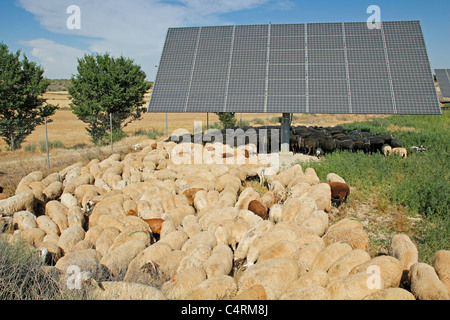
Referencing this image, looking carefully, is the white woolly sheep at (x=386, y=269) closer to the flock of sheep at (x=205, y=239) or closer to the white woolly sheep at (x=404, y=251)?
the flock of sheep at (x=205, y=239)

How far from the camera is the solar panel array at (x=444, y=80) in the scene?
3534 centimetres

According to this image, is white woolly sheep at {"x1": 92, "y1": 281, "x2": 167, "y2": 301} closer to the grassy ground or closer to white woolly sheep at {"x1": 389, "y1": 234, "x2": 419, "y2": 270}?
white woolly sheep at {"x1": 389, "y1": 234, "x2": 419, "y2": 270}

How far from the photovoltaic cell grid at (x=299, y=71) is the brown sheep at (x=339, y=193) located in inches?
164

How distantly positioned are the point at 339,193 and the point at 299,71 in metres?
6.49

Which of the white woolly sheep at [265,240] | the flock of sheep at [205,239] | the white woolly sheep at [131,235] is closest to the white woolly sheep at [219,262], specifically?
the flock of sheep at [205,239]

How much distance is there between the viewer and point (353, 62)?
13734 millimetres

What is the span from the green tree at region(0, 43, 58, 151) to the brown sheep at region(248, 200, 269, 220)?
12.2m

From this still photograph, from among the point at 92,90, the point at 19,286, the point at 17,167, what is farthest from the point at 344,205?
the point at 92,90

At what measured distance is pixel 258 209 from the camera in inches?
310

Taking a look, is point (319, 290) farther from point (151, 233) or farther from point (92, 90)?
point (92, 90)

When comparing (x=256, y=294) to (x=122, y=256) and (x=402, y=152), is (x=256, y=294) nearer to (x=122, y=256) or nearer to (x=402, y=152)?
(x=122, y=256)

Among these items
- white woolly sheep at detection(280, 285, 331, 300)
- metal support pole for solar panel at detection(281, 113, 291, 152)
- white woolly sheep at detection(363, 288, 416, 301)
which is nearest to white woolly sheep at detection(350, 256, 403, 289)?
white woolly sheep at detection(363, 288, 416, 301)

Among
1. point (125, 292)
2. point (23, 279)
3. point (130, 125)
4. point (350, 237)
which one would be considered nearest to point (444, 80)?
point (130, 125)

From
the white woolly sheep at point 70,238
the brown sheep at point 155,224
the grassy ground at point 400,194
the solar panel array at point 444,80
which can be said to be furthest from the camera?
the solar panel array at point 444,80
